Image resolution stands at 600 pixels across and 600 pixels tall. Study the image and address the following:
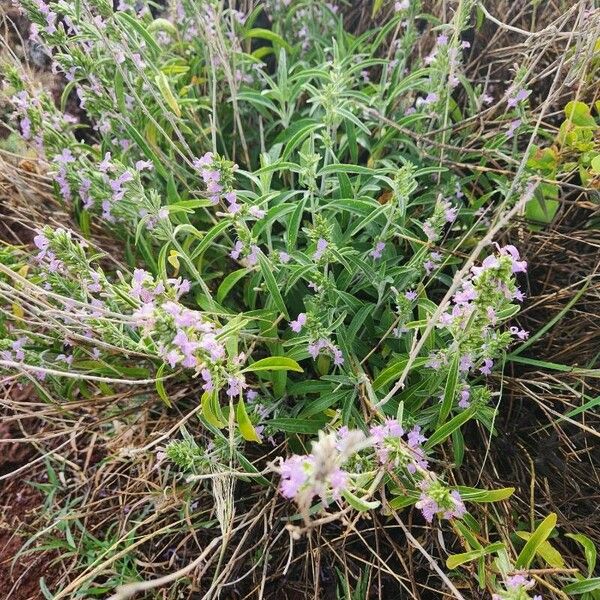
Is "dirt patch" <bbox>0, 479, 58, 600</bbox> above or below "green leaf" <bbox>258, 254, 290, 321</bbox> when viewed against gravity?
below

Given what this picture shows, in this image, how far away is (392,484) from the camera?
1.47 metres

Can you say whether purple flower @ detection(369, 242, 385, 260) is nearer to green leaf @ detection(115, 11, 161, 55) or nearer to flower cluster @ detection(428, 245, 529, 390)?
flower cluster @ detection(428, 245, 529, 390)

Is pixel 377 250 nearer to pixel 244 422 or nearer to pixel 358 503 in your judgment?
pixel 244 422

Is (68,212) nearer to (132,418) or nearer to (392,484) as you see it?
(132,418)

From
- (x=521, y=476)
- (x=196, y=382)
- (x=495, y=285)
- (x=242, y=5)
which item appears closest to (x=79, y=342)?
(x=196, y=382)

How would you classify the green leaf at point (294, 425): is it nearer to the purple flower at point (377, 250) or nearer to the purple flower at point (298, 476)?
the purple flower at point (377, 250)

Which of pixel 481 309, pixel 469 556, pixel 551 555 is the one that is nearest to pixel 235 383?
pixel 481 309

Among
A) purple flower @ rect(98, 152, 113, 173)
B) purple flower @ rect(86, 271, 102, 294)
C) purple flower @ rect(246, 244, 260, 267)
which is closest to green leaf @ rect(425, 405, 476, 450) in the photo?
purple flower @ rect(246, 244, 260, 267)

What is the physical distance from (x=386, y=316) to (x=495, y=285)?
0.64m

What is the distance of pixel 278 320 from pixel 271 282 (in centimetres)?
14

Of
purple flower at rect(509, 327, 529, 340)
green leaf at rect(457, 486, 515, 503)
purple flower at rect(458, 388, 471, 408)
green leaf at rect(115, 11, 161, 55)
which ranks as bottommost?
green leaf at rect(457, 486, 515, 503)

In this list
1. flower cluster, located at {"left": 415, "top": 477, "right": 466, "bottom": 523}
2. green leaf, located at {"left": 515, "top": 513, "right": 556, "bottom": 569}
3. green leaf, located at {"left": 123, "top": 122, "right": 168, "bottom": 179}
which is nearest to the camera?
flower cluster, located at {"left": 415, "top": 477, "right": 466, "bottom": 523}

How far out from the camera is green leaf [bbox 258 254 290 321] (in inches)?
59.7

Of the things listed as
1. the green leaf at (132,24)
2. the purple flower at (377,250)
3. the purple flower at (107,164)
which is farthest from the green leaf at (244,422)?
the green leaf at (132,24)
